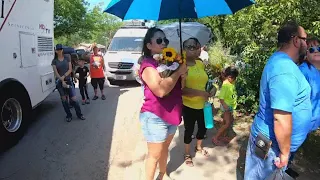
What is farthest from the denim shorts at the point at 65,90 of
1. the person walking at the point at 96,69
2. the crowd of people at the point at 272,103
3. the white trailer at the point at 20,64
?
the crowd of people at the point at 272,103

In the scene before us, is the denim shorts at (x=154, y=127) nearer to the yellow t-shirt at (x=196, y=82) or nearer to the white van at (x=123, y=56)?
the yellow t-shirt at (x=196, y=82)

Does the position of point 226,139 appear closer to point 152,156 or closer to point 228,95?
point 228,95

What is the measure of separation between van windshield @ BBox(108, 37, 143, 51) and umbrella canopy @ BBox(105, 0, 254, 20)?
813 centimetres

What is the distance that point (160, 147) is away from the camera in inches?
116

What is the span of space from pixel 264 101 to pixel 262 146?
359 mm

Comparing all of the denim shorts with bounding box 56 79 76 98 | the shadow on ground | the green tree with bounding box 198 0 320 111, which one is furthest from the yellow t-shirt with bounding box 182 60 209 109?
the denim shorts with bounding box 56 79 76 98

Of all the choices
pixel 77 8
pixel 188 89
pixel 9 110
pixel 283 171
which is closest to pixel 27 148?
pixel 9 110

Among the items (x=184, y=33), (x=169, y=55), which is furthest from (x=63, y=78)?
(x=184, y=33)

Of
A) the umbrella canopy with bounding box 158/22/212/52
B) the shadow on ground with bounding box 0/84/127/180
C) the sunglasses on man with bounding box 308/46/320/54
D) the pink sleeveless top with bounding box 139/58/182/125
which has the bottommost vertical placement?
the shadow on ground with bounding box 0/84/127/180

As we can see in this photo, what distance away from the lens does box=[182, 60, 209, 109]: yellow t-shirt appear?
12.4ft

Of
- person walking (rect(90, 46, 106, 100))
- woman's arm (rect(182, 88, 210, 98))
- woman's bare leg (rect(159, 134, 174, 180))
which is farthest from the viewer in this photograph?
person walking (rect(90, 46, 106, 100))

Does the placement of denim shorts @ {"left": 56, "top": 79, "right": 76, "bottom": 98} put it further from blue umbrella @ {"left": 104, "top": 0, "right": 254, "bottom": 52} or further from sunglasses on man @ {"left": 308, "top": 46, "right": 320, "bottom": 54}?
sunglasses on man @ {"left": 308, "top": 46, "right": 320, "bottom": 54}

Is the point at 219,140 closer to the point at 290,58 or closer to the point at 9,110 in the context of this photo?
the point at 290,58

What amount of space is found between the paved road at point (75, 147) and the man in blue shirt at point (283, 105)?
217 centimetres
